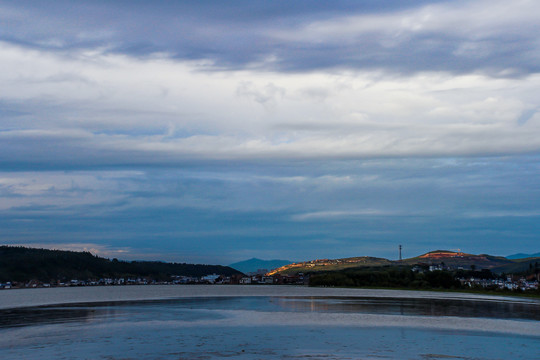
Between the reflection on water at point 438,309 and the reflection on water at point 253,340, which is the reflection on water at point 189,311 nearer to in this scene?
the reflection on water at point 438,309

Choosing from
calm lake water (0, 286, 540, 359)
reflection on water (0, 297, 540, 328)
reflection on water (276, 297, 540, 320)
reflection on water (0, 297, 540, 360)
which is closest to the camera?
reflection on water (0, 297, 540, 360)

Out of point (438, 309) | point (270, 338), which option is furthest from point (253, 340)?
point (438, 309)

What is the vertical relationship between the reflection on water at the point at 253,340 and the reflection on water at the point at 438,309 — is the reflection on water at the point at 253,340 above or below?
below

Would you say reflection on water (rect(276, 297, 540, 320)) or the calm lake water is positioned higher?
reflection on water (rect(276, 297, 540, 320))

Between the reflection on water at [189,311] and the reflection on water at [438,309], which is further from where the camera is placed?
the reflection on water at [438,309]

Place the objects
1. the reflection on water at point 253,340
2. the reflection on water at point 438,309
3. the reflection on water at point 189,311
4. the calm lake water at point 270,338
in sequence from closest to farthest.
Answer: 1. the reflection on water at point 253,340
2. the calm lake water at point 270,338
3. the reflection on water at point 189,311
4. the reflection on water at point 438,309

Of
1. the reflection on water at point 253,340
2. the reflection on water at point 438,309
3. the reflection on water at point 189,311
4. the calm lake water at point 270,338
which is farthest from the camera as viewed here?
the reflection on water at point 438,309

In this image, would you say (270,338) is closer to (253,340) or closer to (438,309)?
(253,340)

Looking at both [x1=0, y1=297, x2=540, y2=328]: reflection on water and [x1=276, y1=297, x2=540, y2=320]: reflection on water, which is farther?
[x1=276, y1=297, x2=540, y2=320]: reflection on water

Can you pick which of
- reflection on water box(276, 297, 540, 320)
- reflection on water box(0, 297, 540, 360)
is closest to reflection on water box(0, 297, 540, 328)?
reflection on water box(276, 297, 540, 320)

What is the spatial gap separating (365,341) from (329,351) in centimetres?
609

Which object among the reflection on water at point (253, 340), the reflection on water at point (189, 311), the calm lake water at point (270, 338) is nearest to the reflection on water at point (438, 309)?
the reflection on water at point (189, 311)

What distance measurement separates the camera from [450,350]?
35.8 m

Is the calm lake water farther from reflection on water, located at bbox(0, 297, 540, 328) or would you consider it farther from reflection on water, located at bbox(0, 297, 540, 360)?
reflection on water, located at bbox(0, 297, 540, 328)
